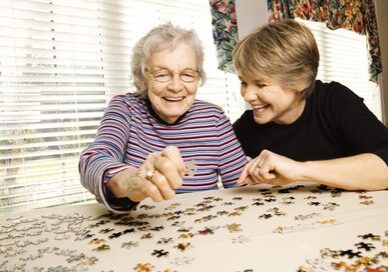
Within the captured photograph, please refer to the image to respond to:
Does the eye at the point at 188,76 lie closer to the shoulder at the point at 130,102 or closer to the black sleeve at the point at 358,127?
the shoulder at the point at 130,102

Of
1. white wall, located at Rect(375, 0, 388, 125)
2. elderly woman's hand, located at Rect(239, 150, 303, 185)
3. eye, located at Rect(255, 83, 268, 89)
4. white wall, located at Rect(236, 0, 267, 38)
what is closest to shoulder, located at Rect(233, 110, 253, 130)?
eye, located at Rect(255, 83, 268, 89)

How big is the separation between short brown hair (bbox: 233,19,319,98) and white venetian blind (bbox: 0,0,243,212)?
1.64m

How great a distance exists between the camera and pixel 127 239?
1.01 meters

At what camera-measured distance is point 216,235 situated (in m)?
0.98

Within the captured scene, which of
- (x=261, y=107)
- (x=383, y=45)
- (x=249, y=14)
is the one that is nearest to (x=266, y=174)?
(x=261, y=107)

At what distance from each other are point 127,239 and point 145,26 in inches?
107

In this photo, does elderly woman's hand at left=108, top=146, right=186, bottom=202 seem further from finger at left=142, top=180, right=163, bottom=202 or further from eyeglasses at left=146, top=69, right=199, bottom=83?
eyeglasses at left=146, top=69, right=199, bottom=83

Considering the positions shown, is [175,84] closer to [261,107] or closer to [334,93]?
[261,107]

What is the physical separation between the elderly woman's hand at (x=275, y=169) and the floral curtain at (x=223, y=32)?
6.74ft

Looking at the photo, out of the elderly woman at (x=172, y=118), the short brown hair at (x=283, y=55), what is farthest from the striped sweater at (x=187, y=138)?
the short brown hair at (x=283, y=55)

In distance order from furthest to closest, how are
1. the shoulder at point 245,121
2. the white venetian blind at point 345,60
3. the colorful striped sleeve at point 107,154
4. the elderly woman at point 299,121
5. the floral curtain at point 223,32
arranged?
the white venetian blind at point 345,60, the floral curtain at point 223,32, the shoulder at point 245,121, the elderly woman at point 299,121, the colorful striped sleeve at point 107,154

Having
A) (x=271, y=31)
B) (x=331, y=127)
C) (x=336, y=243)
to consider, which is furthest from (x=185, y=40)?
(x=336, y=243)

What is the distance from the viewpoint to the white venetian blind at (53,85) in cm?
262

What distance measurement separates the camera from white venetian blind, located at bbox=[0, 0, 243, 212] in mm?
2625
